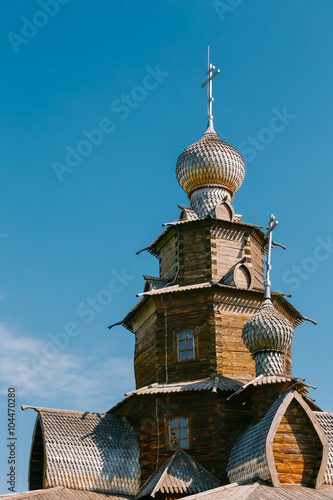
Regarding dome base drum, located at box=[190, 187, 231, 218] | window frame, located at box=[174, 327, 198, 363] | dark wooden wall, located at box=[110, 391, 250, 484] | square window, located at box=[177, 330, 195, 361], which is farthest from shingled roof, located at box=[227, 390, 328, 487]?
dome base drum, located at box=[190, 187, 231, 218]

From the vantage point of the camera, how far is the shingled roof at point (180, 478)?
15641 millimetres

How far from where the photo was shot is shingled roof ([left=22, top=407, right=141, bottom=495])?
16641mm

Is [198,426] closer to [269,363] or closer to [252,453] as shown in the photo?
[252,453]

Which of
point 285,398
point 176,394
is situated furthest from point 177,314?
point 285,398

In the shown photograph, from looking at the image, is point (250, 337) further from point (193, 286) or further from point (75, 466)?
point (75, 466)

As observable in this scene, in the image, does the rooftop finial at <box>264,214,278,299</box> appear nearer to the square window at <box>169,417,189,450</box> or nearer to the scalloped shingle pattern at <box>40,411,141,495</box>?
the square window at <box>169,417,189,450</box>

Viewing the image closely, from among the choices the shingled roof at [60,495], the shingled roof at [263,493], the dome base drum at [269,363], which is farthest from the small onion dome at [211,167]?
the shingled roof at [263,493]

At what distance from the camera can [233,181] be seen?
20781mm

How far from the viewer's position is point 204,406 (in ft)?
55.6

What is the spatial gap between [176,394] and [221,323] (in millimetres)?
2006

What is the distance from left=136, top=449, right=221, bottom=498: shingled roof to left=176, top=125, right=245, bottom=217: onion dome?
22.3ft

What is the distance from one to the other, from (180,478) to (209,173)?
8.34 metres

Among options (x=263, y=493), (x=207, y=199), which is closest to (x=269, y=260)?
(x=207, y=199)

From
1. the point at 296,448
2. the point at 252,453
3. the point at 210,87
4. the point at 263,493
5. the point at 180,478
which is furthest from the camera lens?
the point at 210,87
